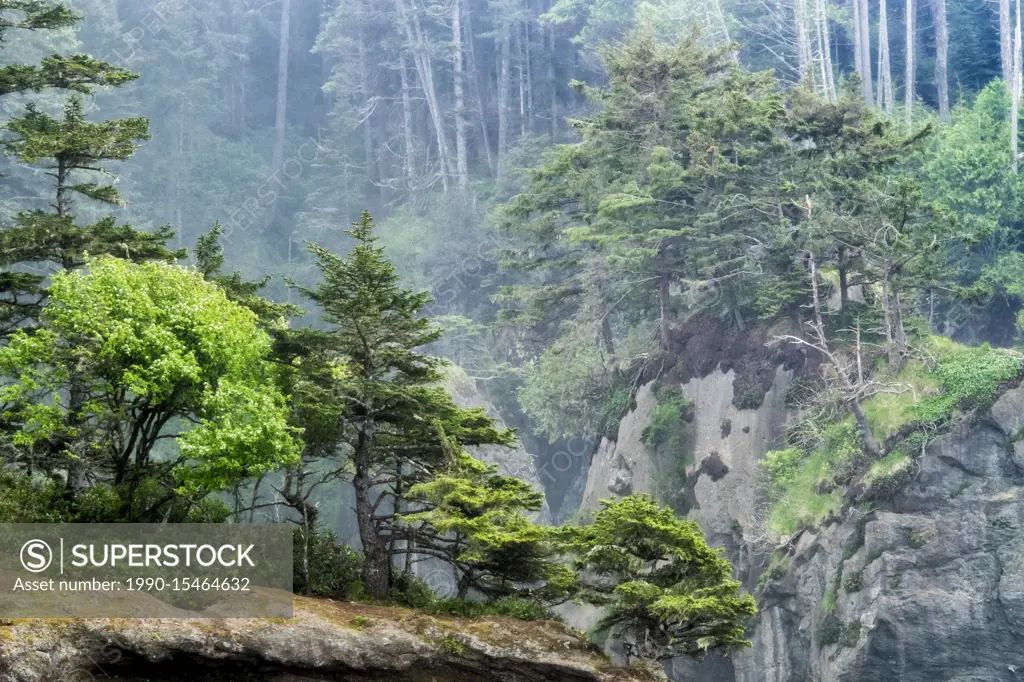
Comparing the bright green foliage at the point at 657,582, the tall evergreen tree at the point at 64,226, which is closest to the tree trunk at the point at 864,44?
the bright green foliage at the point at 657,582

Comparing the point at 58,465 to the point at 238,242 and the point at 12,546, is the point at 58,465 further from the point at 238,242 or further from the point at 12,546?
the point at 238,242

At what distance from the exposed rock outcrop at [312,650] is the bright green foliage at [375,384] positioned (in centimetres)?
253

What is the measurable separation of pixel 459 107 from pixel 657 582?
39.6 metres

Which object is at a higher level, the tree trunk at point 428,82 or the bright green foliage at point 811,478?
the tree trunk at point 428,82

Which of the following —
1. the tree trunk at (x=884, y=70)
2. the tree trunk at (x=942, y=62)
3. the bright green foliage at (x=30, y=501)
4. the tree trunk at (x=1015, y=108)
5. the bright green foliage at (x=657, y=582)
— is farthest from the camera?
the tree trunk at (x=942, y=62)

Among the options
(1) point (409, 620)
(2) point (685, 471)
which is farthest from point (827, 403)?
(1) point (409, 620)

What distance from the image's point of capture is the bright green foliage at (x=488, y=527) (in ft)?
53.2

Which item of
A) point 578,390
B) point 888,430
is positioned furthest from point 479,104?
point 888,430

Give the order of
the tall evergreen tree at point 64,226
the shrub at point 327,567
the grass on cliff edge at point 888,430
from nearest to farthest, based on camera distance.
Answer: the shrub at point 327,567 < the tall evergreen tree at point 64,226 < the grass on cliff edge at point 888,430

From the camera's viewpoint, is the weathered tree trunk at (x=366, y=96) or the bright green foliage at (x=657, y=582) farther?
the weathered tree trunk at (x=366, y=96)

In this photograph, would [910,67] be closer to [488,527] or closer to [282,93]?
[488,527]

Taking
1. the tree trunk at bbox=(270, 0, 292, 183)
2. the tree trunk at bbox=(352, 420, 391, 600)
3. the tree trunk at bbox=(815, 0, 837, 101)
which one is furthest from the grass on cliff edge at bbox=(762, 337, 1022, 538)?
the tree trunk at bbox=(270, 0, 292, 183)

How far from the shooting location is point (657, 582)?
17.0 metres

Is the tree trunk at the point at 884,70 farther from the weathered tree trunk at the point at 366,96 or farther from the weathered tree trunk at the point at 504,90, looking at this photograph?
the weathered tree trunk at the point at 366,96
